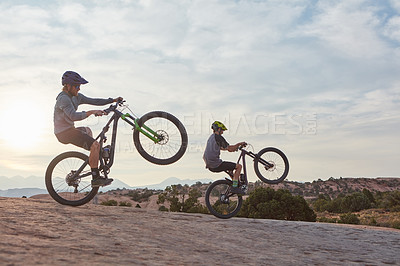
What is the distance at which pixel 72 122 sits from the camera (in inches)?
348

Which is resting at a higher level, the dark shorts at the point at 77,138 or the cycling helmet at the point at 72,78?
the cycling helmet at the point at 72,78

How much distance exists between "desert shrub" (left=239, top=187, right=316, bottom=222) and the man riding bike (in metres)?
14.0

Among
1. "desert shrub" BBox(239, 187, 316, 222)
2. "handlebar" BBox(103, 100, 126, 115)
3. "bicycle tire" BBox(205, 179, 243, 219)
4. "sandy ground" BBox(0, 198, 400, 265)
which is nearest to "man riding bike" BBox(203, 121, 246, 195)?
"bicycle tire" BBox(205, 179, 243, 219)

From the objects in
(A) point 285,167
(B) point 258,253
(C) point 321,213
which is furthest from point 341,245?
(C) point 321,213

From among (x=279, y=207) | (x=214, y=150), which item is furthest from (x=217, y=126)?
(x=279, y=207)

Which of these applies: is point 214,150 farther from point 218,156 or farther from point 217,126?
point 217,126

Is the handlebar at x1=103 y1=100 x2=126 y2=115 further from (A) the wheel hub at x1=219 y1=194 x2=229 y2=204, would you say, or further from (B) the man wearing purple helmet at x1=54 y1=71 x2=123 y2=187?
(A) the wheel hub at x1=219 y1=194 x2=229 y2=204

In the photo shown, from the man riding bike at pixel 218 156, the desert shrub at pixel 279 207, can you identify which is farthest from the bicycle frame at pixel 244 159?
the desert shrub at pixel 279 207

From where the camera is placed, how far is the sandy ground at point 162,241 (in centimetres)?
536

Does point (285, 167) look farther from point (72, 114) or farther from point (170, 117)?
point (72, 114)

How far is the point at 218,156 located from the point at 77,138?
3.75 m

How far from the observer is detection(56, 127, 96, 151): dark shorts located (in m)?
8.85

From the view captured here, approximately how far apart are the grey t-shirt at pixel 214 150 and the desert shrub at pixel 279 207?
14402 mm

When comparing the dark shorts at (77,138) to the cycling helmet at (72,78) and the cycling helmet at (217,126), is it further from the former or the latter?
the cycling helmet at (217,126)
